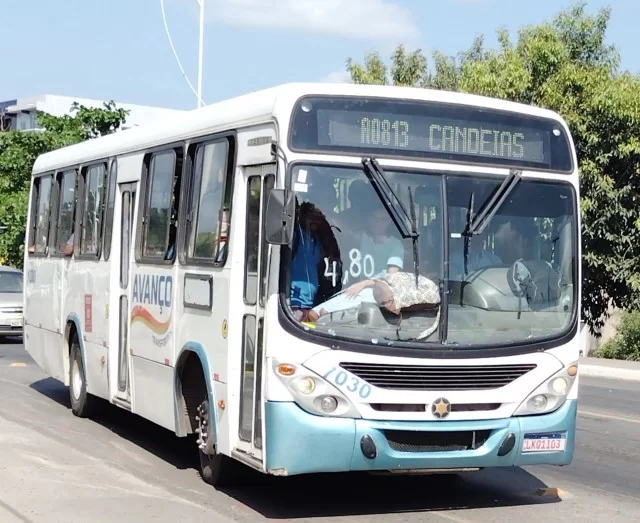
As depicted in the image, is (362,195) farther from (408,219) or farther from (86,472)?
(86,472)

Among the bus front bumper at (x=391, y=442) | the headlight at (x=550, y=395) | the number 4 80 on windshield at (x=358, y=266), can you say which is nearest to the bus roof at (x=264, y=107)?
the number 4 80 on windshield at (x=358, y=266)

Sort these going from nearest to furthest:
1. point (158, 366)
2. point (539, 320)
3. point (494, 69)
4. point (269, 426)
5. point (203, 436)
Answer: point (269, 426), point (539, 320), point (203, 436), point (158, 366), point (494, 69)

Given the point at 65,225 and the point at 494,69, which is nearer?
the point at 65,225

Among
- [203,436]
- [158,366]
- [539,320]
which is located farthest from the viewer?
[158,366]

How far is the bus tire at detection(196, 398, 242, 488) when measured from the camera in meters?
8.95

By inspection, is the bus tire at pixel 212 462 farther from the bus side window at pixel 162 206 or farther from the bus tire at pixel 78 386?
the bus tire at pixel 78 386

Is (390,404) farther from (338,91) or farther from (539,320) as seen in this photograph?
(338,91)

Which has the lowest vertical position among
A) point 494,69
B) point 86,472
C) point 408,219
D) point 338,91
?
point 86,472

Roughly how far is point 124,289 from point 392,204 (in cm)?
431

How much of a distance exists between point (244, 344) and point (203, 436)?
1.24m

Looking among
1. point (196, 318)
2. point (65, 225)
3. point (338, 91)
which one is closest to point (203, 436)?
point (196, 318)

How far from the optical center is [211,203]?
915 centimetres

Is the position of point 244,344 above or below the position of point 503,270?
below

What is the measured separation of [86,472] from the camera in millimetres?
9750
